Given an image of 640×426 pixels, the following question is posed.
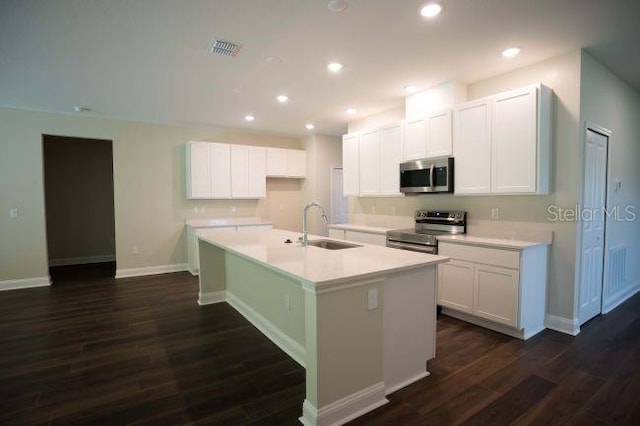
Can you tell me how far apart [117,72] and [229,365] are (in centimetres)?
322

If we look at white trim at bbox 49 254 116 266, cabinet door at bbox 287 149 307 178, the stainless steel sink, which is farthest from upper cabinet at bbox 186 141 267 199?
the stainless steel sink

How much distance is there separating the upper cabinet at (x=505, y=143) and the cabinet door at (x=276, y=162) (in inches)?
153

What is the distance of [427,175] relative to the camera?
4066 mm

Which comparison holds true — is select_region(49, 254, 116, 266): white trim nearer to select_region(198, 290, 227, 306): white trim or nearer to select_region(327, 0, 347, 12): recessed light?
select_region(198, 290, 227, 306): white trim

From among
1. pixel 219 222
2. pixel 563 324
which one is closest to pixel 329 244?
pixel 563 324

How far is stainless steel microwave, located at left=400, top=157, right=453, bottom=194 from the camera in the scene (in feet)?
12.6

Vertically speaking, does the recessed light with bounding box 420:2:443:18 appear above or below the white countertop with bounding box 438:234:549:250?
above

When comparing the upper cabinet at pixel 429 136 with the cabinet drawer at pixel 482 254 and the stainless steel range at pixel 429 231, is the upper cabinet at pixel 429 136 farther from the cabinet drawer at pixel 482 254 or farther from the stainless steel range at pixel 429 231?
the cabinet drawer at pixel 482 254

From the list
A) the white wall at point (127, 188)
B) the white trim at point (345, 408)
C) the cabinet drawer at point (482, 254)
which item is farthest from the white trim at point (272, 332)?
the white wall at point (127, 188)

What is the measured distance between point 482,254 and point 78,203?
764cm

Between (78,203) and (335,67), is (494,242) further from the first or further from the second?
(78,203)

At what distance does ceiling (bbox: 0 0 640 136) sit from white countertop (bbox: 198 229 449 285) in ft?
5.93

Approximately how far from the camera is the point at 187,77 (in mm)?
3639

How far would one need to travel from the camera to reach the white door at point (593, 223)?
10.6 feet
